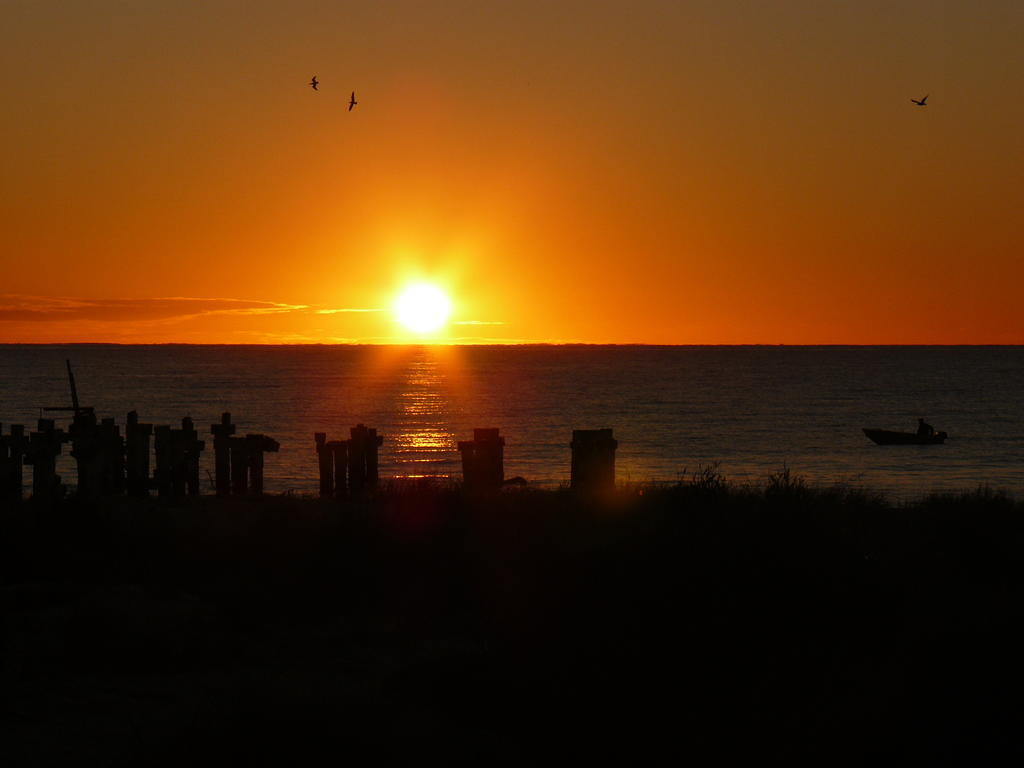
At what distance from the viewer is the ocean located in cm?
4575

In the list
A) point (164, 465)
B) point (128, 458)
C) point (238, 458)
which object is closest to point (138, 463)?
point (128, 458)

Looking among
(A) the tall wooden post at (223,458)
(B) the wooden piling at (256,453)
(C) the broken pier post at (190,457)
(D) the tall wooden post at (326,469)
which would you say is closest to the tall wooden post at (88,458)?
(C) the broken pier post at (190,457)

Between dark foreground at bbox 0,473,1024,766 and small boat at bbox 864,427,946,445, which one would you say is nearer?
dark foreground at bbox 0,473,1024,766

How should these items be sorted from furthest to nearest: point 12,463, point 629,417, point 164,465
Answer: point 629,417
point 164,465
point 12,463

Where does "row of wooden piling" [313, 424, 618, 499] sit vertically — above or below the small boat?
above

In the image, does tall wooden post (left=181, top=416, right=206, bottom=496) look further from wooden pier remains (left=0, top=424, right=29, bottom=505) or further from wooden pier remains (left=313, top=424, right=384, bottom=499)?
wooden pier remains (left=0, top=424, right=29, bottom=505)

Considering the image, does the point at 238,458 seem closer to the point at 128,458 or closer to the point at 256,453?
the point at 256,453

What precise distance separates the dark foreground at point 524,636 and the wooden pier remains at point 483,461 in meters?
3.25

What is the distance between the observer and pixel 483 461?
16219 mm

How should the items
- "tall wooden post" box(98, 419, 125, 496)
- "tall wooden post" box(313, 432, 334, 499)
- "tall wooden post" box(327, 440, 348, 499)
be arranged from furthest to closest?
"tall wooden post" box(327, 440, 348, 499) → "tall wooden post" box(313, 432, 334, 499) → "tall wooden post" box(98, 419, 125, 496)

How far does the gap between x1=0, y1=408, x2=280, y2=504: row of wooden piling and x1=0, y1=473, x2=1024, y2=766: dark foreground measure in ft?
17.6

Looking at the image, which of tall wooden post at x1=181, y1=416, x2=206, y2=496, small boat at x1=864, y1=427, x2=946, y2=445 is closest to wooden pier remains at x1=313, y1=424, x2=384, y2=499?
tall wooden post at x1=181, y1=416, x2=206, y2=496

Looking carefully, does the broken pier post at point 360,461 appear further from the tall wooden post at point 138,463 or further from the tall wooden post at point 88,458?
the tall wooden post at point 88,458

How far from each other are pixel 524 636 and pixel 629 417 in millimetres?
73229
